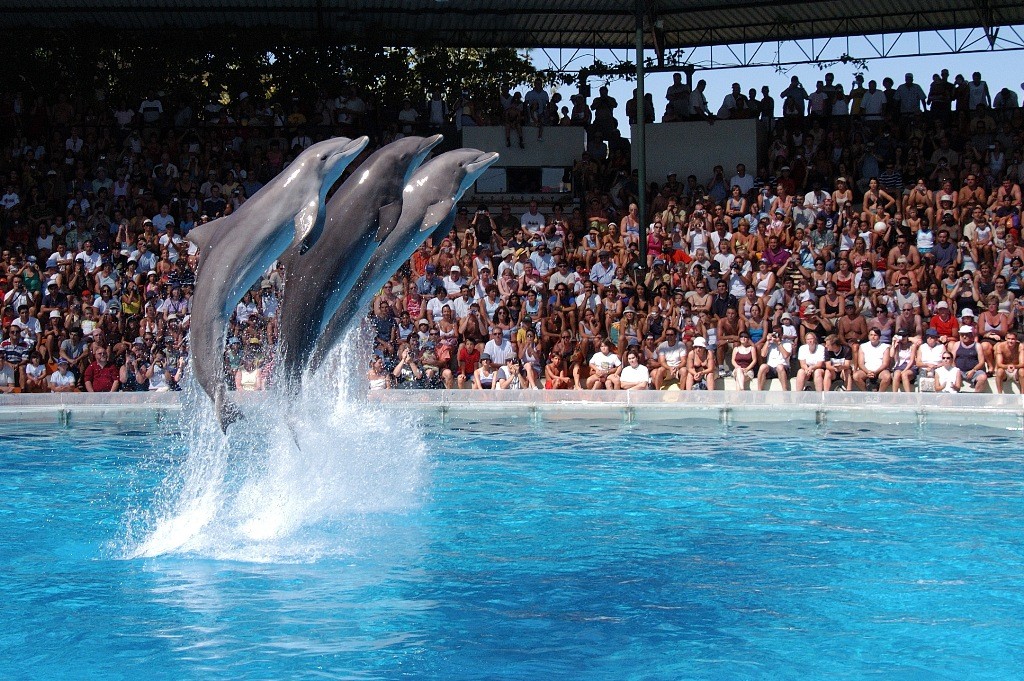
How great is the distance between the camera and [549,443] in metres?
12.4

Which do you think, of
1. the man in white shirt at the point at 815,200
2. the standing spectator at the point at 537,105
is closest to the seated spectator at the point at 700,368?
the man in white shirt at the point at 815,200

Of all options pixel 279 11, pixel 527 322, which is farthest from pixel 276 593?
pixel 279 11

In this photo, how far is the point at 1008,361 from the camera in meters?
14.6

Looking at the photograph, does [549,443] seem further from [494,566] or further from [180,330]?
[180,330]

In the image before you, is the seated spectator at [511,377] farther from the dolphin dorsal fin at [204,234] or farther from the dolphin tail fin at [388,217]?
the dolphin dorsal fin at [204,234]

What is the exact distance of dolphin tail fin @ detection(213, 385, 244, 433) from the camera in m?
6.77

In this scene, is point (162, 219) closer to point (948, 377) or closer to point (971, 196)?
point (948, 377)

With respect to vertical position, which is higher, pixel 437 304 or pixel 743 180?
pixel 743 180

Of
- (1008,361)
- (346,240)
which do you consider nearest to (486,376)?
(1008,361)

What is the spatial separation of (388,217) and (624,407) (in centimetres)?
648

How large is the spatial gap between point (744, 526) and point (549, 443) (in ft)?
13.3

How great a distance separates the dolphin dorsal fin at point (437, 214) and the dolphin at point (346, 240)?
0.82 feet

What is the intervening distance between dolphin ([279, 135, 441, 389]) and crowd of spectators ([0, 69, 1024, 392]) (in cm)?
512

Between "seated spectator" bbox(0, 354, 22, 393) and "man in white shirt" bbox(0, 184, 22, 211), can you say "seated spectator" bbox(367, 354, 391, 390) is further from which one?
"man in white shirt" bbox(0, 184, 22, 211)
